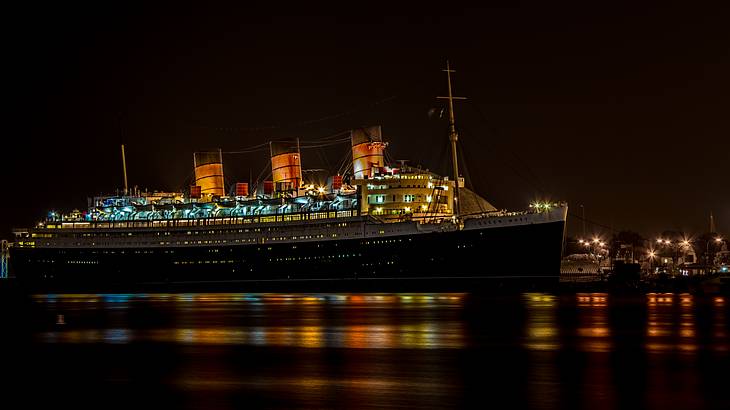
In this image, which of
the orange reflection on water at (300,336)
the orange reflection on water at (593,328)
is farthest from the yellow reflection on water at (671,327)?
the orange reflection on water at (300,336)

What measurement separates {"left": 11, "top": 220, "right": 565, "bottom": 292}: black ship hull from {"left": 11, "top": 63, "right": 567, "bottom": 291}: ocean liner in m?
0.10

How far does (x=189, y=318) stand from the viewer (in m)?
46.7

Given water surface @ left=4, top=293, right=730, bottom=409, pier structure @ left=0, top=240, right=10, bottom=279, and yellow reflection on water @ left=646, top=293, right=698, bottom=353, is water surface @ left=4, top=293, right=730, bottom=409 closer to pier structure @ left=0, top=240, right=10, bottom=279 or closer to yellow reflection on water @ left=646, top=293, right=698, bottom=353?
yellow reflection on water @ left=646, top=293, right=698, bottom=353

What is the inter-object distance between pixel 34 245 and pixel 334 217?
122ft

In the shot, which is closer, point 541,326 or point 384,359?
point 384,359

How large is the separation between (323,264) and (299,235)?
449cm

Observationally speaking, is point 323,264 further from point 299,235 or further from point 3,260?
point 3,260

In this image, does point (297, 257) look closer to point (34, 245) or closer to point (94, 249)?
point (94, 249)

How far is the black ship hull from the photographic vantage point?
225ft

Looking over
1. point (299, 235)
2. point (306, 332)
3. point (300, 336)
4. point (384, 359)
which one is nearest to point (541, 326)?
point (306, 332)

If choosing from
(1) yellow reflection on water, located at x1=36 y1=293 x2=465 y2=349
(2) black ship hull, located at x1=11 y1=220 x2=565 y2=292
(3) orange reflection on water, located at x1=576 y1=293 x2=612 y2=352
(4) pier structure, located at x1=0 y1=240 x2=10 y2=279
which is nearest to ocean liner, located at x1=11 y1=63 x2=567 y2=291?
(2) black ship hull, located at x1=11 y1=220 x2=565 y2=292

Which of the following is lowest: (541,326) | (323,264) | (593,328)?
(593,328)

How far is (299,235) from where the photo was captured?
82250mm

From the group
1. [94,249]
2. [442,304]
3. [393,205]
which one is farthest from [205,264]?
[442,304]
